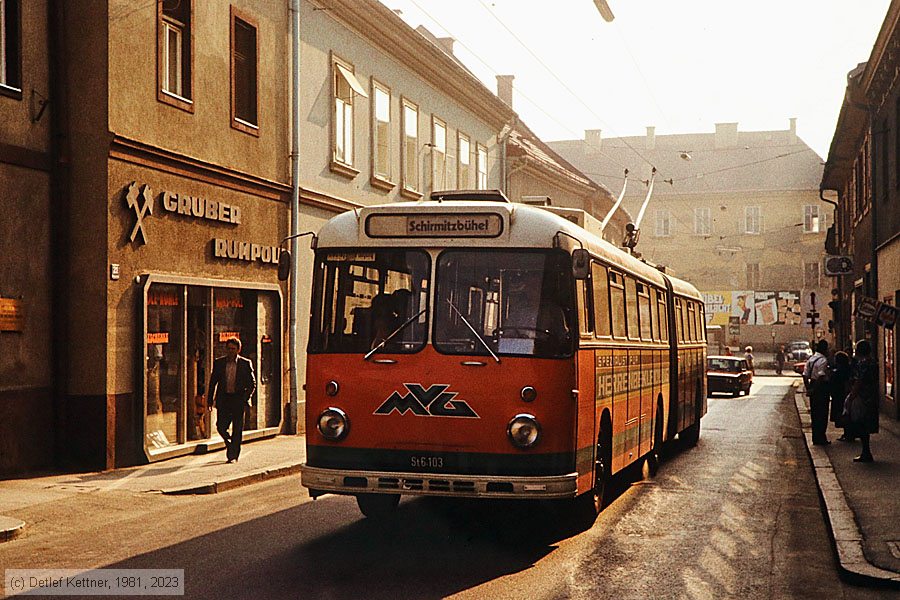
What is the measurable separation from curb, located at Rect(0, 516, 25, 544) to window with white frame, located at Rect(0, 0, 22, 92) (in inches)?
236

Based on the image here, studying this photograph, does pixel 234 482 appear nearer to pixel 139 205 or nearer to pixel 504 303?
pixel 139 205

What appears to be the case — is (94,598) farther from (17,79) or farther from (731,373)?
(731,373)

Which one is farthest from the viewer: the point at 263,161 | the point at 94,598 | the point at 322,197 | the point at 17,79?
the point at 322,197

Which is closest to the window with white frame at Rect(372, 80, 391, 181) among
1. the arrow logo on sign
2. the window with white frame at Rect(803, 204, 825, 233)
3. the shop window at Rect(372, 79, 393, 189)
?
the shop window at Rect(372, 79, 393, 189)

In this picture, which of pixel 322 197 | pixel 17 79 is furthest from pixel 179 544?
pixel 322 197

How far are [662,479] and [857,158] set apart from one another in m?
21.9

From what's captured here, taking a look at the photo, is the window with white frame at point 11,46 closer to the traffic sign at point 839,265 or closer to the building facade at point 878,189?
the building facade at point 878,189

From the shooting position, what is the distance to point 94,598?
26.0 ft

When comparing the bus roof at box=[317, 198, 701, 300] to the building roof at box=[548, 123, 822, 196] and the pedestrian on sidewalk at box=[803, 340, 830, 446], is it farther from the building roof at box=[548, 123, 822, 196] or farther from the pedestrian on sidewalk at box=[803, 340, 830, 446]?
the building roof at box=[548, 123, 822, 196]

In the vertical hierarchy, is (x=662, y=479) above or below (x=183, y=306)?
below

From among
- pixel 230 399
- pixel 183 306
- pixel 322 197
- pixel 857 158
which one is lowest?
pixel 230 399

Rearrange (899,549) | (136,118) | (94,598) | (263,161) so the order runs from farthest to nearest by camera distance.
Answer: (263,161) < (136,118) < (899,549) < (94,598)

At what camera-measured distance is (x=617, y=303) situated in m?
12.6

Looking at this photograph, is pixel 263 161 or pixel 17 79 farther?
pixel 263 161
